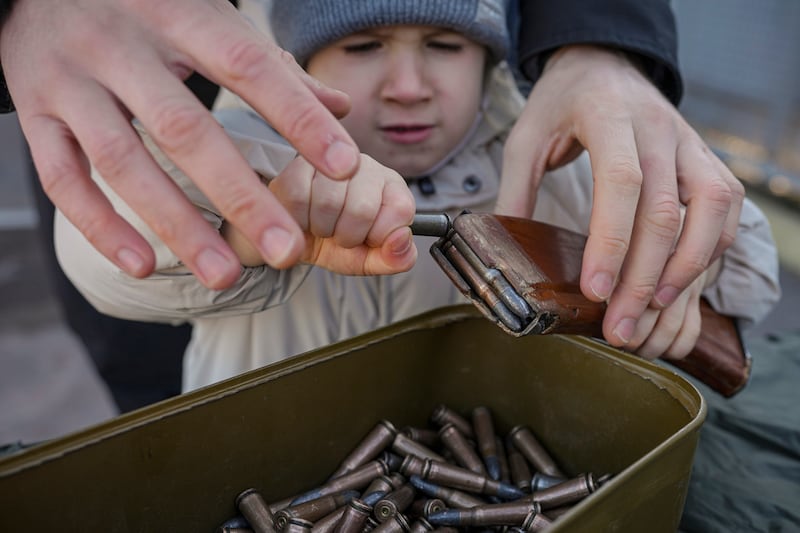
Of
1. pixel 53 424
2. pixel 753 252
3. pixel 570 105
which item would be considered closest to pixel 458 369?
pixel 570 105

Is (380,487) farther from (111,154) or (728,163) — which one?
(728,163)

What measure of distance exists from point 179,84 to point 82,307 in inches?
67.7

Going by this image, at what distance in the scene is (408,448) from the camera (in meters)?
1.06

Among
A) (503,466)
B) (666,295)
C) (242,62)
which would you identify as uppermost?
(242,62)

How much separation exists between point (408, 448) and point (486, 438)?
0.45 ft

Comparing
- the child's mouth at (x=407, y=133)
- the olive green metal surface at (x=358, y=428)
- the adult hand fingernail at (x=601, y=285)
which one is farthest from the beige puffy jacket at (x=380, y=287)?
the adult hand fingernail at (x=601, y=285)

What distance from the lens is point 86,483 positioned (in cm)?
79

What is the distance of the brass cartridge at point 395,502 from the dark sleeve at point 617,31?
2.77ft

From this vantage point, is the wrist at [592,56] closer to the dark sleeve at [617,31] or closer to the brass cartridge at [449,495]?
the dark sleeve at [617,31]

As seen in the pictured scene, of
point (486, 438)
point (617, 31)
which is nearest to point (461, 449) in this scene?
point (486, 438)

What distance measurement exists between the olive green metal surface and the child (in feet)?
0.48

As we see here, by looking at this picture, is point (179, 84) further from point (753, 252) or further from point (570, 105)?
point (753, 252)

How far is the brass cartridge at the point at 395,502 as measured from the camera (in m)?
0.93

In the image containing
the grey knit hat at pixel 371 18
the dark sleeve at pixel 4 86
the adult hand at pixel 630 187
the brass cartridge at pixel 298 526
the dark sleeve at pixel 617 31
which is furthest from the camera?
the dark sleeve at pixel 617 31
